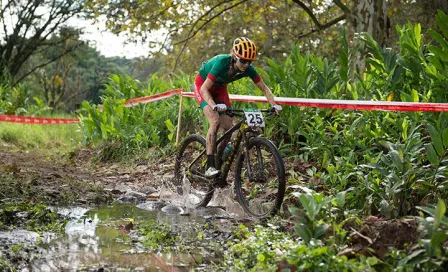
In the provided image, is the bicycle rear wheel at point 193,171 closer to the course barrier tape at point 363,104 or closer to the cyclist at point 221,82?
the cyclist at point 221,82

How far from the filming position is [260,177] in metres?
7.17

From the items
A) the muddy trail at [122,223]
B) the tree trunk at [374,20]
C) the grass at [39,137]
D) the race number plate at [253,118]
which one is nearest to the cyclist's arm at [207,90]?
the race number plate at [253,118]

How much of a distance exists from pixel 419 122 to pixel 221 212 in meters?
2.36

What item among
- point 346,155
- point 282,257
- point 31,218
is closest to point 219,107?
point 346,155

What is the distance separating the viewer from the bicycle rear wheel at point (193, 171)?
8320 millimetres

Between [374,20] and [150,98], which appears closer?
[150,98]

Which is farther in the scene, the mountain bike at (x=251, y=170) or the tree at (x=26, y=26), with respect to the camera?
the tree at (x=26, y=26)

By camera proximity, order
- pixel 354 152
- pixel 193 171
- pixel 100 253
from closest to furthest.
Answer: pixel 100 253
pixel 354 152
pixel 193 171

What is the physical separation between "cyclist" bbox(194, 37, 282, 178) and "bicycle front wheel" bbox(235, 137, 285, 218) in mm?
418

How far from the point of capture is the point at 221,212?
7.75m

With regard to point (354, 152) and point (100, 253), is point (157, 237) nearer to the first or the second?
point (100, 253)

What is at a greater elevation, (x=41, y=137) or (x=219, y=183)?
(x=219, y=183)

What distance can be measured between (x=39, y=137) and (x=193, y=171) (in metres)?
7.39

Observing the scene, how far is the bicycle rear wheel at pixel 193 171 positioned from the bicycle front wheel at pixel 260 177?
0.59 m
